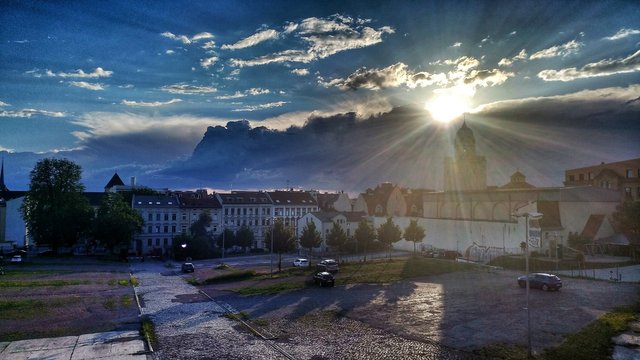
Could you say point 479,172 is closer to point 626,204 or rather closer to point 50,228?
point 626,204

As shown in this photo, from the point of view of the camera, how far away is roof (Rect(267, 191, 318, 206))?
113 metres

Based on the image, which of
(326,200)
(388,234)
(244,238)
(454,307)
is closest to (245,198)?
(244,238)

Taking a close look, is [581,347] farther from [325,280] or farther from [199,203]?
[199,203]

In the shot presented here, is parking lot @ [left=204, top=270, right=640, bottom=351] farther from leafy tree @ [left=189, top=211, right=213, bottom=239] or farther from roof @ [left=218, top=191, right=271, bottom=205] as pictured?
roof @ [left=218, top=191, right=271, bottom=205]

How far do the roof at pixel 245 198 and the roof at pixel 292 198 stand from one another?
90.7 inches

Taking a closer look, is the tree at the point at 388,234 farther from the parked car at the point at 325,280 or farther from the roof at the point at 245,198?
the roof at the point at 245,198

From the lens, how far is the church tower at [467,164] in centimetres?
10281

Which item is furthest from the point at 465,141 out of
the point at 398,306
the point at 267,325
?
the point at 267,325

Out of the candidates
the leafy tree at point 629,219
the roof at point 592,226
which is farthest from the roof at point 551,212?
the leafy tree at point 629,219

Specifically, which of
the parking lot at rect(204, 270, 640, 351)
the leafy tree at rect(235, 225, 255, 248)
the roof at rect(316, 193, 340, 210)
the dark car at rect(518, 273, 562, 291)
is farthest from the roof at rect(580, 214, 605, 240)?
the roof at rect(316, 193, 340, 210)

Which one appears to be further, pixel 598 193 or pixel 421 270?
pixel 598 193

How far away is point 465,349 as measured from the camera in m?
23.9

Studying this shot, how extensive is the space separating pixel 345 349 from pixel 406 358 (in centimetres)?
343

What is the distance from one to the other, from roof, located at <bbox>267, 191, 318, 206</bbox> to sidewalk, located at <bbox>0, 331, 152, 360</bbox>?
276 feet
